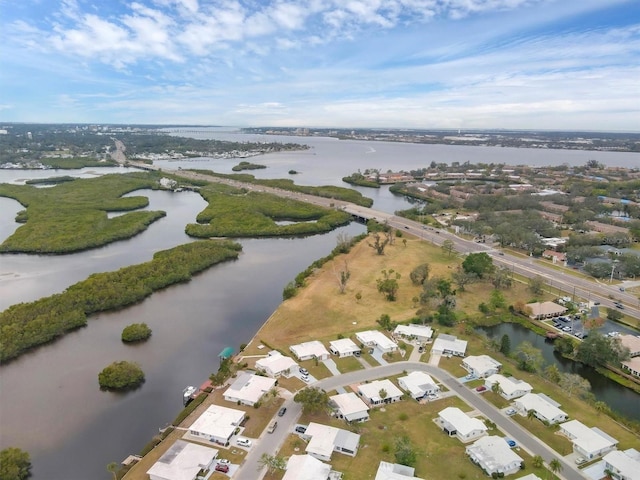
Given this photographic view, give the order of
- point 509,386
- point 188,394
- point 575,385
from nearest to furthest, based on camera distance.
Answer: point 575,385 < point 509,386 < point 188,394

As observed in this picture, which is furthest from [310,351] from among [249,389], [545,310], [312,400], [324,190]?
[324,190]

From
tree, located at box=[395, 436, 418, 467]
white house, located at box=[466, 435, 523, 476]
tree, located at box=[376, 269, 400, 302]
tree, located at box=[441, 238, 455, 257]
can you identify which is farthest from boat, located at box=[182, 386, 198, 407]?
Answer: tree, located at box=[441, 238, 455, 257]

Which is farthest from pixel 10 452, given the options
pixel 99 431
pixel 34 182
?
pixel 34 182

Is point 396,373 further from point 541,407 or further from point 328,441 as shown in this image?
point 541,407

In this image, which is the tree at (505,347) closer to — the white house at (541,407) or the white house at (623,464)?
the white house at (541,407)

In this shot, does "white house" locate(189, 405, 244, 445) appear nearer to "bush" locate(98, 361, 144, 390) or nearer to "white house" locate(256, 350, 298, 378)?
"white house" locate(256, 350, 298, 378)

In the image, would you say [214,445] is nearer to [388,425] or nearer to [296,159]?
[388,425]

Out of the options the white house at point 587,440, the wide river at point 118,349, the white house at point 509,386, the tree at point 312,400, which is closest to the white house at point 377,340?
the white house at point 509,386
